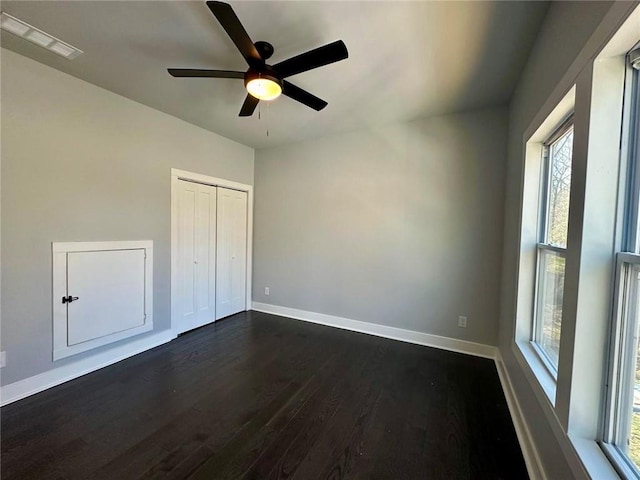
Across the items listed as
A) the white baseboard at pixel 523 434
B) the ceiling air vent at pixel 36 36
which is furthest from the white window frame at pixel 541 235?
the ceiling air vent at pixel 36 36

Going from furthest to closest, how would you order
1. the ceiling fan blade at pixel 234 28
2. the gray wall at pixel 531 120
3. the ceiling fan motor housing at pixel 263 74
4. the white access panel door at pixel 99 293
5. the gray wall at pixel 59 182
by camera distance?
the white access panel door at pixel 99 293, the gray wall at pixel 59 182, the ceiling fan motor housing at pixel 263 74, the ceiling fan blade at pixel 234 28, the gray wall at pixel 531 120

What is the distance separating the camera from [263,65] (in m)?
1.75

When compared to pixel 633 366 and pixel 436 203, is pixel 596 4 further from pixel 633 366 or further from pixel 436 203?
pixel 436 203

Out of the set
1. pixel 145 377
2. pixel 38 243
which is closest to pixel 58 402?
pixel 145 377

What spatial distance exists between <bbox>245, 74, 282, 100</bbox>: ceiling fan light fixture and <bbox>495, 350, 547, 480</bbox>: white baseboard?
273 centimetres

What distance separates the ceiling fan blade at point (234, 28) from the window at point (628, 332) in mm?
1704

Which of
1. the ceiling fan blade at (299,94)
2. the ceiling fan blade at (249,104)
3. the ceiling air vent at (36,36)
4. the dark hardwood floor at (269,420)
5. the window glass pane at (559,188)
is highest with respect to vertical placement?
the ceiling air vent at (36,36)

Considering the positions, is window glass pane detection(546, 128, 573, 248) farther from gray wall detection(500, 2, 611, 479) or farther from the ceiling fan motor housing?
the ceiling fan motor housing

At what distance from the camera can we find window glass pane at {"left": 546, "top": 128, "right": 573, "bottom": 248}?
5.34 ft

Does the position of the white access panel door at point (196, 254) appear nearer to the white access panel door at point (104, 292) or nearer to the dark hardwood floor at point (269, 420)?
the white access panel door at point (104, 292)

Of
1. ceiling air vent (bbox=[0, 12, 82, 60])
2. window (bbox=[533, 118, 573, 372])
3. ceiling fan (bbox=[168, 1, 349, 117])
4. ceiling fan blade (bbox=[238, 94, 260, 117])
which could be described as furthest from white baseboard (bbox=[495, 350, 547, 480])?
ceiling air vent (bbox=[0, 12, 82, 60])

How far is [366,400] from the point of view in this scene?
6.99 ft

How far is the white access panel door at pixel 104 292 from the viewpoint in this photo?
7.77 feet

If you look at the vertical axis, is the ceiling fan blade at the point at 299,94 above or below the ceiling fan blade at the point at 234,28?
below
